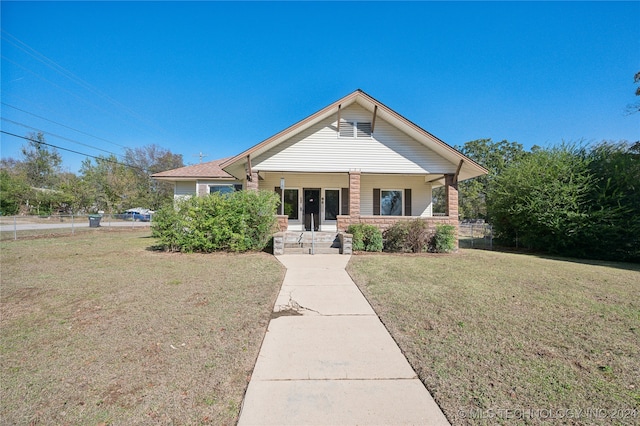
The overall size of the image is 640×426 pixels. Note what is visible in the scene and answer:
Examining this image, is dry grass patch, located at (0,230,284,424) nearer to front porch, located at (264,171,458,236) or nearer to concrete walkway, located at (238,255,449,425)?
concrete walkway, located at (238,255,449,425)

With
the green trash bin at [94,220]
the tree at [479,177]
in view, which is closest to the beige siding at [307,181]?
the green trash bin at [94,220]

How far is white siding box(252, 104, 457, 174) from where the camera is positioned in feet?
37.7

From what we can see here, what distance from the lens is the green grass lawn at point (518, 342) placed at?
2.19 m

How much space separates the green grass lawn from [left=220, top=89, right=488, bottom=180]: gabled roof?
20.0 ft

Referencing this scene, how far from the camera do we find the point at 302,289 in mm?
5496

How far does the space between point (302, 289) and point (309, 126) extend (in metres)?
7.96

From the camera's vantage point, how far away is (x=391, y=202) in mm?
14227

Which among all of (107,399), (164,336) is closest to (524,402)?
(107,399)

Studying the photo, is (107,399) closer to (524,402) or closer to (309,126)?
(524,402)

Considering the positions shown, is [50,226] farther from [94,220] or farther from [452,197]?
[452,197]

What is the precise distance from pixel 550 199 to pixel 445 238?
5.62m

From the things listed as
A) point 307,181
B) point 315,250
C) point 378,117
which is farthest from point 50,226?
point 378,117

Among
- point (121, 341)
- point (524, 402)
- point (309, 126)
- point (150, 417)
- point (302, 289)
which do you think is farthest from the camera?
point (309, 126)

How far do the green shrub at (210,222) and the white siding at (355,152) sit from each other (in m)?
2.69
